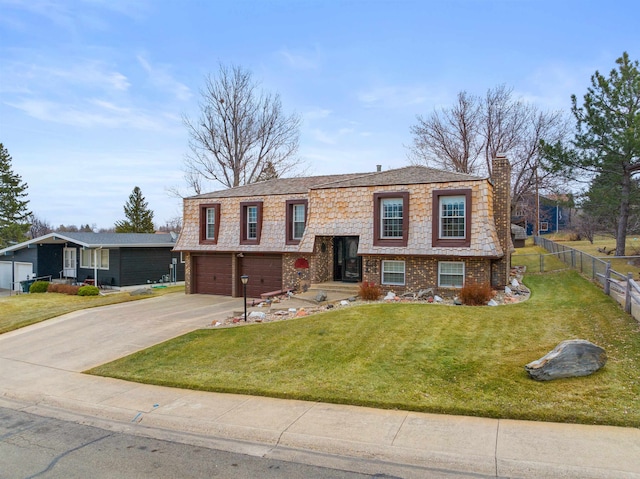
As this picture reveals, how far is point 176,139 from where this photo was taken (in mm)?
32344

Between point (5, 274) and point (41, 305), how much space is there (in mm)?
16710

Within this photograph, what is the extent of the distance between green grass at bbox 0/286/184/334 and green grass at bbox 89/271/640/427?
803cm

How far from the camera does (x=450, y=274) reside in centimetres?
1591

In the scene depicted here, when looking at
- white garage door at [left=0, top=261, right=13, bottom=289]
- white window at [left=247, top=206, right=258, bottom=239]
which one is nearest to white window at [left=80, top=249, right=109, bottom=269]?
white garage door at [left=0, top=261, right=13, bottom=289]

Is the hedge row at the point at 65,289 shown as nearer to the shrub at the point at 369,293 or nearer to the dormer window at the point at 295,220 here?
the dormer window at the point at 295,220

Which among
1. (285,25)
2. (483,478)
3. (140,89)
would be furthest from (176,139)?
(483,478)

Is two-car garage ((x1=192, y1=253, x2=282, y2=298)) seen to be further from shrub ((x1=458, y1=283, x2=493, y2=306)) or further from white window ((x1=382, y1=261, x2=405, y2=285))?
shrub ((x1=458, y1=283, x2=493, y2=306))

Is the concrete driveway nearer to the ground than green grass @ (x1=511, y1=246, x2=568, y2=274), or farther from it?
nearer to the ground

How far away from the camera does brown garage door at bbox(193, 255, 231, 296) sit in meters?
21.4

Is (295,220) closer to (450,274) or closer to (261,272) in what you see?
(261,272)

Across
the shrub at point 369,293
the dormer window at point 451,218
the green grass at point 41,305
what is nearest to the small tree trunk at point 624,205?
the dormer window at point 451,218

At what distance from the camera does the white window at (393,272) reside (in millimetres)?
16578

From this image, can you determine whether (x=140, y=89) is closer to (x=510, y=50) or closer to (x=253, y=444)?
(x=510, y=50)

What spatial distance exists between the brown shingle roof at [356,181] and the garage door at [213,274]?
3.33 meters
